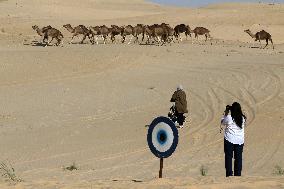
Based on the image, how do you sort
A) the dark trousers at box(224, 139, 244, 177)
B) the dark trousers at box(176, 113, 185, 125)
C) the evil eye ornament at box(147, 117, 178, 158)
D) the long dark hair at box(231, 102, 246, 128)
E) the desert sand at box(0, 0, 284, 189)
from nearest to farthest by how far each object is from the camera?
the evil eye ornament at box(147, 117, 178, 158) < the long dark hair at box(231, 102, 246, 128) < the dark trousers at box(224, 139, 244, 177) < the desert sand at box(0, 0, 284, 189) < the dark trousers at box(176, 113, 185, 125)

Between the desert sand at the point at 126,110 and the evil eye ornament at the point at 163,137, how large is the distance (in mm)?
470

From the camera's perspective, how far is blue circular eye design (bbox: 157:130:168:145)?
9445 mm

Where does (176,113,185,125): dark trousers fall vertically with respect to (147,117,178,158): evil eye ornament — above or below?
below

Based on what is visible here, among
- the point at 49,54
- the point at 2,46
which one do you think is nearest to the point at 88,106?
the point at 49,54

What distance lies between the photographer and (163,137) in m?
9.48

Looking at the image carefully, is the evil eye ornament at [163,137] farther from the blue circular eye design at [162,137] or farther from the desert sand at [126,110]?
the desert sand at [126,110]

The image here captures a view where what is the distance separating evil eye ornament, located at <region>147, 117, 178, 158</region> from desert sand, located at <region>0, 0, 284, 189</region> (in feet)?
1.54

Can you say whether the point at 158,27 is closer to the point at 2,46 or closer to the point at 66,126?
the point at 2,46

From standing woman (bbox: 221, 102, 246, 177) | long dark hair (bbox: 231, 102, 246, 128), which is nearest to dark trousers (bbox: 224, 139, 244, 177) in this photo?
standing woman (bbox: 221, 102, 246, 177)

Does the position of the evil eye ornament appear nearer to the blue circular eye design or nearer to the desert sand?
the blue circular eye design

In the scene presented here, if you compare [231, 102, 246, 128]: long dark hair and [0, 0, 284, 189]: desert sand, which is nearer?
[231, 102, 246, 128]: long dark hair

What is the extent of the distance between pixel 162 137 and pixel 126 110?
37.3 feet

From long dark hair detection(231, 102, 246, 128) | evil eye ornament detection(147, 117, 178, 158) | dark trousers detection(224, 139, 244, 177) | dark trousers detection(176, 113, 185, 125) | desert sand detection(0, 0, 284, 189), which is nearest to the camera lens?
evil eye ornament detection(147, 117, 178, 158)

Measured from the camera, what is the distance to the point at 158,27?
40.0 m
